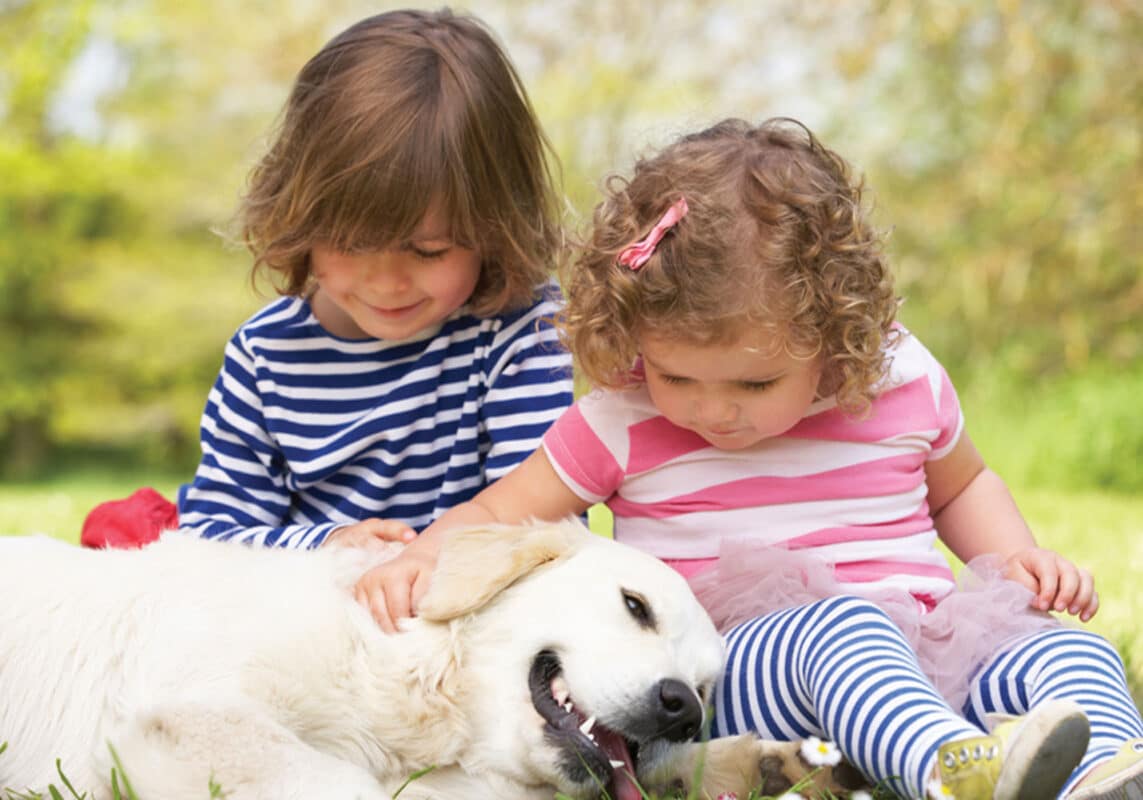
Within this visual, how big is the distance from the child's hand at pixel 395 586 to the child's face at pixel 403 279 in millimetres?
905

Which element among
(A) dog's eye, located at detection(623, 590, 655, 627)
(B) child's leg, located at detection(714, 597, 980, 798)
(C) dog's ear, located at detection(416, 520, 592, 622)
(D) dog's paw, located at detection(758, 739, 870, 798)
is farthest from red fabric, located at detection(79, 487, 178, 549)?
(D) dog's paw, located at detection(758, 739, 870, 798)

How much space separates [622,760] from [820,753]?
1.24ft

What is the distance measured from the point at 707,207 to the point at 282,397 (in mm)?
1477

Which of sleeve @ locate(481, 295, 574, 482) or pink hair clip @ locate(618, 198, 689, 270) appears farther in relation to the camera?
sleeve @ locate(481, 295, 574, 482)

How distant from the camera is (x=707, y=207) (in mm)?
2670

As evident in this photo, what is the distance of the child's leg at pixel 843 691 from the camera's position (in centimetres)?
195

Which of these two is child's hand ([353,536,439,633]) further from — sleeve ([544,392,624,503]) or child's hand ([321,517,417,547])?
sleeve ([544,392,624,503])

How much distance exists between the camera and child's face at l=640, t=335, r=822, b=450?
261cm

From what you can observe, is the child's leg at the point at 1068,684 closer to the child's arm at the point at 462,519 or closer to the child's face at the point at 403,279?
the child's arm at the point at 462,519

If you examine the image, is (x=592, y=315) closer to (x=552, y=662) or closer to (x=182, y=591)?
(x=552, y=662)

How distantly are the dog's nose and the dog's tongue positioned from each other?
10 centimetres

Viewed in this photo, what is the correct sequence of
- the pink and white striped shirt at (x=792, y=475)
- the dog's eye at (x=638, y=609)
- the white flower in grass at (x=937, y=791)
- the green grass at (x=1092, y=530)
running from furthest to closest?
1. the green grass at (x=1092, y=530)
2. the pink and white striped shirt at (x=792, y=475)
3. the dog's eye at (x=638, y=609)
4. the white flower in grass at (x=937, y=791)

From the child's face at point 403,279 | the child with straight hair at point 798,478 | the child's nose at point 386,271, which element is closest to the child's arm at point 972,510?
the child with straight hair at point 798,478

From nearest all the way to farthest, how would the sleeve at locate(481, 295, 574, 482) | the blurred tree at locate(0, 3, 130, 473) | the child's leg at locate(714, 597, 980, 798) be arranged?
the child's leg at locate(714, 597, 980, 798)
the sleeve at locate(481, 295, 574, 482)
the blurred tree at locate(0, 3, 130, 473)
